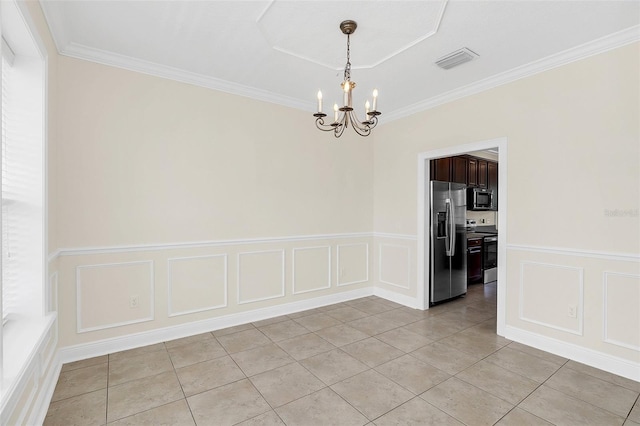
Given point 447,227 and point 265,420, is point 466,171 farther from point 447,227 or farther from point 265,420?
point 265,420

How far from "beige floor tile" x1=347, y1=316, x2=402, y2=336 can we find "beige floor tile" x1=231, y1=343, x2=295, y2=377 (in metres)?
1.05

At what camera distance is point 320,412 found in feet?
7.45

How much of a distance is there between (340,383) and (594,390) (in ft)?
6.56

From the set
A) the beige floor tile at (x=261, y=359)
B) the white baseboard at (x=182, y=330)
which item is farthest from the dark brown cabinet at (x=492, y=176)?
the beige floor tile at (x=261, y=359)

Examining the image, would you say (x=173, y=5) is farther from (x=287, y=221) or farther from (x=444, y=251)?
(x=444, y=251)

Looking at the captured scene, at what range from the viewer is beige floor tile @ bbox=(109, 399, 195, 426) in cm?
214

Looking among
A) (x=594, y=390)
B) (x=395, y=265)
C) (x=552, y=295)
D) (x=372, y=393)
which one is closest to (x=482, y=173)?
(x=395, y=265)

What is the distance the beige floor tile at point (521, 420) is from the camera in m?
2.14

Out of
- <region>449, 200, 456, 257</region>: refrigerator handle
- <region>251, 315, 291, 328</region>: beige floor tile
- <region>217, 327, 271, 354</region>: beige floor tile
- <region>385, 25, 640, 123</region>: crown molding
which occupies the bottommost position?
<region>217, 327, 271, 354</region>: beige floor tile

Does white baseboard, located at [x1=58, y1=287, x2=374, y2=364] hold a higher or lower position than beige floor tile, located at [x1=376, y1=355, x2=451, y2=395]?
higher

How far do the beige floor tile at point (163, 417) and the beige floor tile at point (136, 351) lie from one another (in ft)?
3.32

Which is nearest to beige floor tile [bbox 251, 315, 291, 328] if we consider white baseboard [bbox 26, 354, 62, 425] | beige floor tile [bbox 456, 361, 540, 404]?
white baseboard [bbox 26, 354, 62, 425]

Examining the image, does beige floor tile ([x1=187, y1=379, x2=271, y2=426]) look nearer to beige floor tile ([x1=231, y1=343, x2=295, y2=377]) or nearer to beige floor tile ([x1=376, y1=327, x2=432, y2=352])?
beige floor tile ([x1=231, y1=343, x2=295, y2=377])

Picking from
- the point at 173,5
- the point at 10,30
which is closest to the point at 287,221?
the point at 173,5
